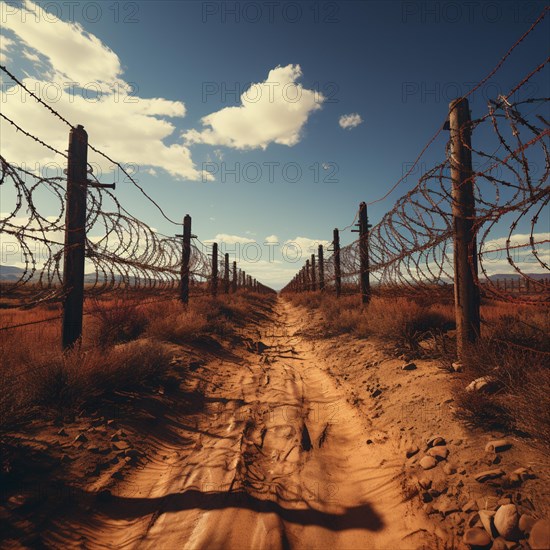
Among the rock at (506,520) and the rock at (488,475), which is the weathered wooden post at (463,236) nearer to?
the rock at (488,475)

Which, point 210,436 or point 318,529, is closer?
point 318,529

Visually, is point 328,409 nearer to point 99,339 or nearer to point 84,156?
point 99,339

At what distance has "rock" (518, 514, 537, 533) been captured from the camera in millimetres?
1787

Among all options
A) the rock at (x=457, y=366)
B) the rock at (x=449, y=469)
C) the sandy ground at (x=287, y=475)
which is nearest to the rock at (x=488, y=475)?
the sandy ground at (x=287, y=475)

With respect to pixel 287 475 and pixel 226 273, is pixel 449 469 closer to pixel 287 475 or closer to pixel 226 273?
pixel 287 475

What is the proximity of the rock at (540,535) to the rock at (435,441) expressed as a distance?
3.51 ft

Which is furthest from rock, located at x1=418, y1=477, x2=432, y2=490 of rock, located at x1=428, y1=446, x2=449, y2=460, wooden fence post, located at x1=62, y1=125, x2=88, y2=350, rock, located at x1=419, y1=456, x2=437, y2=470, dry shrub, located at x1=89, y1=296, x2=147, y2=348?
dry shrub, located at x1=89, y1=296, x2=147, y2=348

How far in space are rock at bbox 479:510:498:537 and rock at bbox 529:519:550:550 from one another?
0.22 m

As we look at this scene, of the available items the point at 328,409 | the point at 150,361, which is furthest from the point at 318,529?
the point at 150,361

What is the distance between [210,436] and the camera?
3.46m

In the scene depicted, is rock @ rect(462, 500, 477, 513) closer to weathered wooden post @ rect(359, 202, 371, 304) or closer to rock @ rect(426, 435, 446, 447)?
rock @ rect(426, 435, 446, 447)

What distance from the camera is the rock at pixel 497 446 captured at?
245 cm

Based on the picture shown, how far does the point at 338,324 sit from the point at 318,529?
657 cm

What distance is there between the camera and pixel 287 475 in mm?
2771
